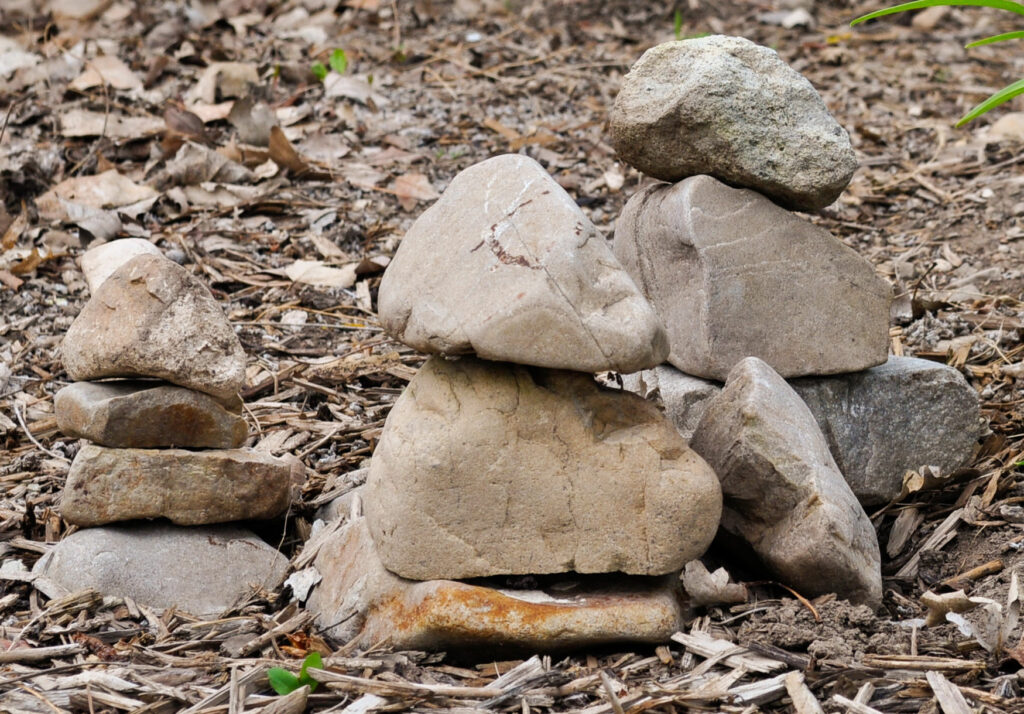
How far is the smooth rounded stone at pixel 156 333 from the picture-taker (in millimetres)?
3271

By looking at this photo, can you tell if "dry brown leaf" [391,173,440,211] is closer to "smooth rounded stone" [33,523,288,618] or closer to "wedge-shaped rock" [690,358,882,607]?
"smooth rounded stone" [33,523,288,618]

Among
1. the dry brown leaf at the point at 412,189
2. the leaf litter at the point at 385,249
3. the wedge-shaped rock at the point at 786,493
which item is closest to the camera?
the leaf litter at the point at 385,249

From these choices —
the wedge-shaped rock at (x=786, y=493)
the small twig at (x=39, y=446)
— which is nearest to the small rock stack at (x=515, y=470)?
the wedge-shaped rock at (x=786, y=493)

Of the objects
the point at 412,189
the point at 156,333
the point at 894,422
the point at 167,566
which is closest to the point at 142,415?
the point at 156,333

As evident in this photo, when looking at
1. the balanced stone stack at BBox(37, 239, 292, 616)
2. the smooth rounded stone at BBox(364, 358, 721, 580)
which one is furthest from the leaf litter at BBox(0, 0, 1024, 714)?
the smooth rounded stone at BBox(364, 358, 721, 580)

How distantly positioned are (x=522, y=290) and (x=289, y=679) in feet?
3.32

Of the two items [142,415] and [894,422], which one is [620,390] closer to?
[894,422]

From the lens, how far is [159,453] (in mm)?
3414

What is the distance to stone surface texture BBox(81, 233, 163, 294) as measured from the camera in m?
4.82

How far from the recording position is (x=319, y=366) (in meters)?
4.75

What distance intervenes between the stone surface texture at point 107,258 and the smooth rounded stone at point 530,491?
7.12 feet

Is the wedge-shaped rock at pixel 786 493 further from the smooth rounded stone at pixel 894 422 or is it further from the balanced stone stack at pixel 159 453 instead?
the balanced stone stack at pixel 159 453

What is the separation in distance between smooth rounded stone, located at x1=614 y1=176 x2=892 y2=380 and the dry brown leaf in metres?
2.67

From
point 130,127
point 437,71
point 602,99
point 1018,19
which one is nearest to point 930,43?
point 1018,19
